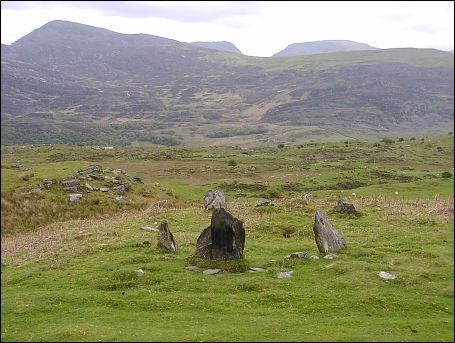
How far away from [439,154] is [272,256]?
11061 cm

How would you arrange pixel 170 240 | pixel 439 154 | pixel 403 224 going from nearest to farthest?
pixel 170 240, pixel 403 224, pixel 439 154

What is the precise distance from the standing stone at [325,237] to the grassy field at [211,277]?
84 centimetres

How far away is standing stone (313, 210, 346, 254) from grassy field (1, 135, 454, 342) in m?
0.84

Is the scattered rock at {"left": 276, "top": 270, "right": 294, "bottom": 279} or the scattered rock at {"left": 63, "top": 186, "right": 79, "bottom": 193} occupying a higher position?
the scattered rock at {"left": 276, "top": 270, "right": 294, "bottom": 279}

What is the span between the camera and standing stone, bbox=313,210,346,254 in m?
31.3

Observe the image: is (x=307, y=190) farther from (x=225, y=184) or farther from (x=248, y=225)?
(x=248, y=225)

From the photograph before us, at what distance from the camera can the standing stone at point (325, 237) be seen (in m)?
31.3

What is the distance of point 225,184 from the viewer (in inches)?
3228

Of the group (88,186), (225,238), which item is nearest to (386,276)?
(225,238)

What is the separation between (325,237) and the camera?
31609 millimetres

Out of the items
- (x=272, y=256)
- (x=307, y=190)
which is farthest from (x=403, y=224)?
(x=307, y=190)

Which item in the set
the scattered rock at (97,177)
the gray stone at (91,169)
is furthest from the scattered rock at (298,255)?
the gray stone at (91,169)

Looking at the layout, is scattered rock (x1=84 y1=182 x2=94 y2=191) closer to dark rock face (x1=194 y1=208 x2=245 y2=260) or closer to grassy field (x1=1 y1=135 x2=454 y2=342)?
grassy field (x1=1 y1=135 x2=454 y2=342)

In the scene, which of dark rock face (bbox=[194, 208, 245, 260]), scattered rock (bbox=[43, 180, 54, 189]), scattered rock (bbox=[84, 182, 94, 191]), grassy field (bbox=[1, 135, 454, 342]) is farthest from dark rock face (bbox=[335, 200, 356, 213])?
scattered rock (bbox=[43, 180, 54, 189])
